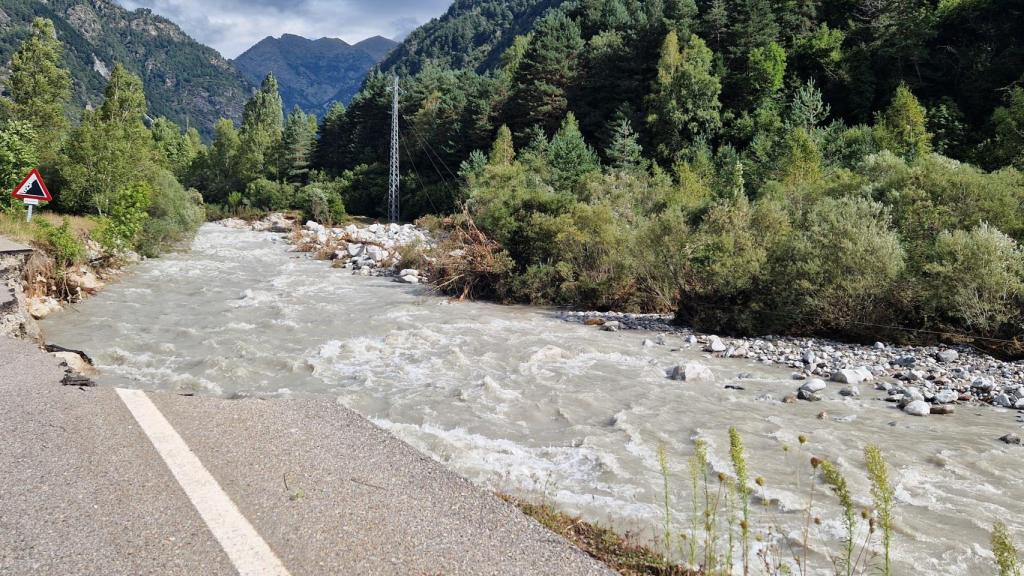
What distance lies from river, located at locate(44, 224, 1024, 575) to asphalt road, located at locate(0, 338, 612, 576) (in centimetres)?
136

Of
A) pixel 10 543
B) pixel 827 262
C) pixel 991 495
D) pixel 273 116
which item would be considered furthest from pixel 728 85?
pixel 273 116

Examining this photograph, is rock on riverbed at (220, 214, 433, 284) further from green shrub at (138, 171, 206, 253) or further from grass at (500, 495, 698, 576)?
grass at (500, 495, 698, 576)

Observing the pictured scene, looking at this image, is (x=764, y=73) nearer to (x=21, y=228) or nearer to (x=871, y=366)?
(x=871, y=366)

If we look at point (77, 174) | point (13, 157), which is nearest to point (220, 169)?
point (77, 174)

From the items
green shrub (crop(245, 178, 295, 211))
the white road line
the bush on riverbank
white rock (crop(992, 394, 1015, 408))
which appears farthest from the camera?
green shrub (crop(245, 178, 295, 211))

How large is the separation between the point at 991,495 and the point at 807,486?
1769 mm

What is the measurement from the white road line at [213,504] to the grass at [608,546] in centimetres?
172

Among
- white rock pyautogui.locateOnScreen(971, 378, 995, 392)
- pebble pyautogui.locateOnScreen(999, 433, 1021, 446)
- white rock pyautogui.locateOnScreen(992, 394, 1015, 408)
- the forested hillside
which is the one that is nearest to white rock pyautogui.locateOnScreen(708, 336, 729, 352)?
the forested hillside

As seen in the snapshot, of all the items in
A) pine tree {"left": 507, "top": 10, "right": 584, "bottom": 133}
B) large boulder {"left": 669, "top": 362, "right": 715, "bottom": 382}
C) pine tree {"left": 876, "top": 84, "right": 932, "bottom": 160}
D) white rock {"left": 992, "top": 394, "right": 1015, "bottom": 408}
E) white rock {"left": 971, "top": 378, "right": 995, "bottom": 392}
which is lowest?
large boulder {"left": 669, "top": 362, "right": 715, "bottom": 382}

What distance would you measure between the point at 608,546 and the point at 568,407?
470 cm

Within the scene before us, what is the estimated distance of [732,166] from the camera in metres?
36.5

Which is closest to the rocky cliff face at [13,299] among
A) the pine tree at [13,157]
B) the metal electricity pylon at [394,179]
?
the pine tree at [13,157]

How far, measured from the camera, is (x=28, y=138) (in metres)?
25.9

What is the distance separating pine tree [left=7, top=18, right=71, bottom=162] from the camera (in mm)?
31328
